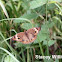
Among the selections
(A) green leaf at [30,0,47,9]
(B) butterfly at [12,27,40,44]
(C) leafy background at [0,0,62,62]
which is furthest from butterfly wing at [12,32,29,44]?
(A) green leaf at [30,0,47,9]

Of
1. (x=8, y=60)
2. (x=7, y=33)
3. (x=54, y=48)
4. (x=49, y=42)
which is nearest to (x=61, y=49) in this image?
(x=54, y=48)

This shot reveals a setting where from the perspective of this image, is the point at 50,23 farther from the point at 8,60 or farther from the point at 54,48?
the point at 8,60

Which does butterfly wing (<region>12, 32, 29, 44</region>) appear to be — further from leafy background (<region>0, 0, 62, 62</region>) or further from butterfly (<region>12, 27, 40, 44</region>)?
leafy background (<region>0, 0, 62, 62</region>)

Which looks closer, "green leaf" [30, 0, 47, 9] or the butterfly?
the butterfly

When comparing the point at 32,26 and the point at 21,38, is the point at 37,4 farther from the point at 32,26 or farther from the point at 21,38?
the point at 21,38

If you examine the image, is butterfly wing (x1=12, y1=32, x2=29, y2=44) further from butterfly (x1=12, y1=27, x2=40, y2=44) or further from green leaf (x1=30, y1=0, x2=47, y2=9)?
green leaf (x1=30, y1=0, x2=47, y2=9)

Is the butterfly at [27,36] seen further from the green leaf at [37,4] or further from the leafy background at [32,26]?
the green leaf at [37,4]

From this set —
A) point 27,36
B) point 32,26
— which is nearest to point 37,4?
point 32,26

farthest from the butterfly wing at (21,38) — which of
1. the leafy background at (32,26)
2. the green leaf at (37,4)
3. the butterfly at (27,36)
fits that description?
the green leaf at (37,4)

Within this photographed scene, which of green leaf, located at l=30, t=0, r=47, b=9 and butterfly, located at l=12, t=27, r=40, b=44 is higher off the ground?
green leaf, located at l=30, t=0, r=47, b=9
